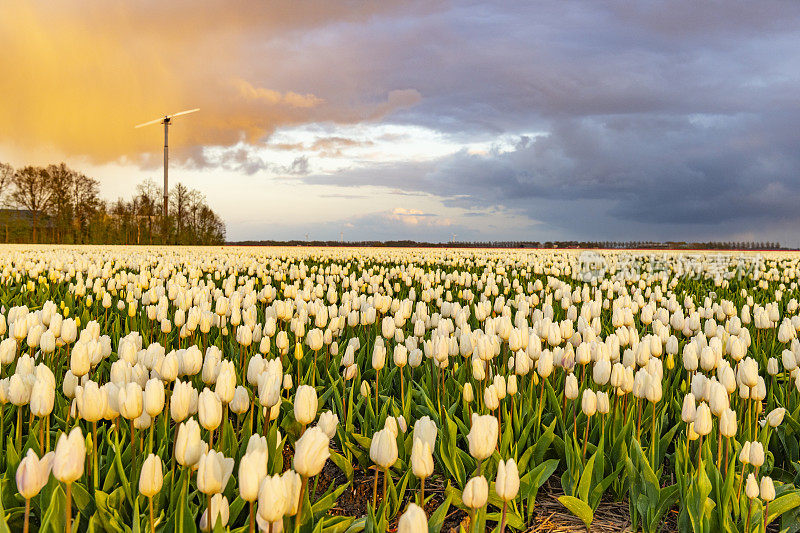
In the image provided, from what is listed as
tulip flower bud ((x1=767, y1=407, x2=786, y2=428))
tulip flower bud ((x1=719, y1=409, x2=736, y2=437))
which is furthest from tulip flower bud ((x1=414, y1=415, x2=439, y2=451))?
tulip flower bud ((x1=767, y1=407, x2=786, y2=428))

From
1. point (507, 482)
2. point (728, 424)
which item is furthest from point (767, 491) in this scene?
point (507, 482)

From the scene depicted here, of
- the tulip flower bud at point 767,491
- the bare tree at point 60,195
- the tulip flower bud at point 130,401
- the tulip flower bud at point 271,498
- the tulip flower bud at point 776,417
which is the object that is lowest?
the tulip flower bud at point 767,491

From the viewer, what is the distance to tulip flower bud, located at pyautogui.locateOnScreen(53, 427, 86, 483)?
1872 millimetres

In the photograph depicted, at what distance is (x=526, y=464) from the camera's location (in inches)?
121

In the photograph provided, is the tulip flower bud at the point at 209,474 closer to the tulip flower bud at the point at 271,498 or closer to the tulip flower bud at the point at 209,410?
the tulip flower bud at the point at 271,498

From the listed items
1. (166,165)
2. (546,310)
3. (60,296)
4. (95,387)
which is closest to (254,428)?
(95,387)

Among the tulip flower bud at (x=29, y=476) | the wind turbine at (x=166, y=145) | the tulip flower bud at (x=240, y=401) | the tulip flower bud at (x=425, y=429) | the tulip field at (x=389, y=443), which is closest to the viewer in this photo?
the tulip flower bud at (x=29, y=476)

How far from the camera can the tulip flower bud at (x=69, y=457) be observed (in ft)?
6.14

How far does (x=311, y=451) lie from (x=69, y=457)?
0.79 m

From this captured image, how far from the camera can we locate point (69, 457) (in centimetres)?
188

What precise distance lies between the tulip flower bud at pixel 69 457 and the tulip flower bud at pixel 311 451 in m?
0.71

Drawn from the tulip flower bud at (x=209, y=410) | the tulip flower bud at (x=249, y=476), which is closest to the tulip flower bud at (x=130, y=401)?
the tulip flower bud at (x=209, y=410)

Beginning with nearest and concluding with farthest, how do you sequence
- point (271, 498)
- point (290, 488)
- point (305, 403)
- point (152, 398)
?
point (271, 498), point (290, 488), point (305, 403), point (152, 398)

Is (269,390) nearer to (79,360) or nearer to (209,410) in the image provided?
(209,410)
